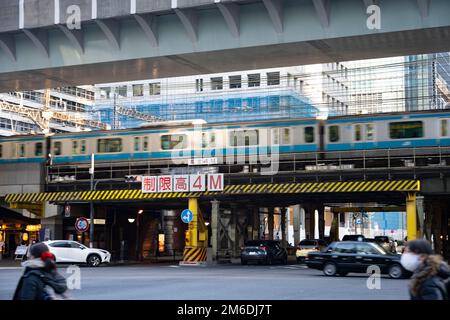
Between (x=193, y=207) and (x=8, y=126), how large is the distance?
73379 mm

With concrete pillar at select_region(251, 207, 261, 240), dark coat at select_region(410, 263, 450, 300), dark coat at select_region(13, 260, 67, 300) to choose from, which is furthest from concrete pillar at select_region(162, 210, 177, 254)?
dark coat at select_region(410, 263, 450, 300)

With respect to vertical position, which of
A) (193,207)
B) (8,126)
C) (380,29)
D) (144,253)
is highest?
(8,126)

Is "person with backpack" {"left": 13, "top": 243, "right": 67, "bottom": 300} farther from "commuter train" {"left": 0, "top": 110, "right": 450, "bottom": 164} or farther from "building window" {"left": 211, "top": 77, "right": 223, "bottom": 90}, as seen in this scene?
"building window" {"left": 211, "top": 77, "right": 223, "bottom": 90}

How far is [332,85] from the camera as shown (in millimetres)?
106812

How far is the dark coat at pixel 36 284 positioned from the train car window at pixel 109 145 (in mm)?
37741

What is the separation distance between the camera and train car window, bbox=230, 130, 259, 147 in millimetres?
40938

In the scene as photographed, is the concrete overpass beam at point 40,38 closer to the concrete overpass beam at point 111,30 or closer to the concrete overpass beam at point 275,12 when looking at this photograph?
the concrete overpass beam at point 111,30

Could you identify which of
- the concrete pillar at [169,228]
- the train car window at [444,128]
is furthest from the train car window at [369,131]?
the concrete pillar at [169,228]

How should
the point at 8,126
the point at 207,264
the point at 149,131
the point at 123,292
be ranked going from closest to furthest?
the point at 123,292 → the point at 207,264 → the point at 149,131 → the point at 8,126

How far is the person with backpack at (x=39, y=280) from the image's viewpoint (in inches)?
316

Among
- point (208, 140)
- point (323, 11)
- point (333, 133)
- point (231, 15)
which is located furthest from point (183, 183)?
point (323, 11)

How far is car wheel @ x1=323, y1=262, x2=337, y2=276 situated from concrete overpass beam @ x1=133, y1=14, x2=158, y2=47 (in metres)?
10.7
